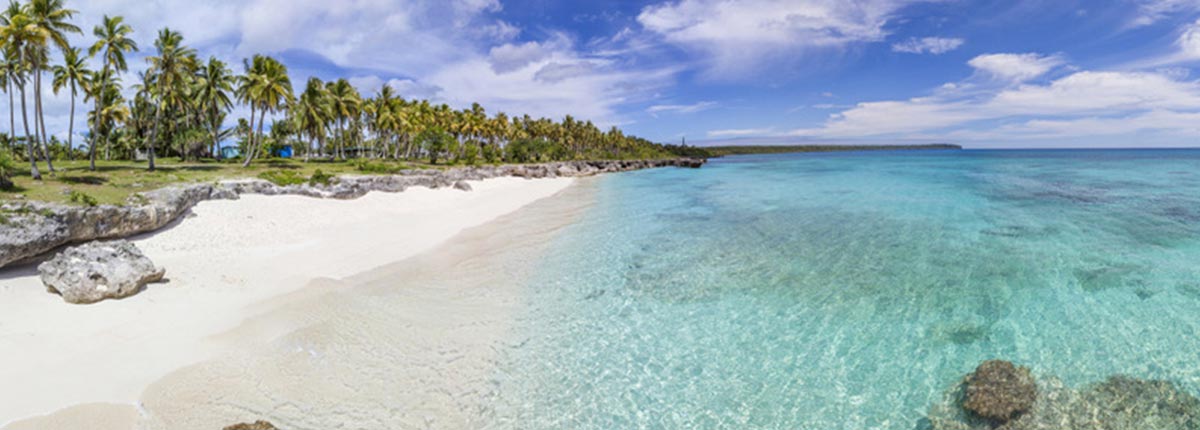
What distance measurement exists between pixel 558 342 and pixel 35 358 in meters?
10.0

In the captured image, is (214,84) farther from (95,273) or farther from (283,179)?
(95,273)

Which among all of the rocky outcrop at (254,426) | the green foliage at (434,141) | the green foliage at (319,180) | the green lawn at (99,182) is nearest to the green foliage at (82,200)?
the green lawn at (99,182)

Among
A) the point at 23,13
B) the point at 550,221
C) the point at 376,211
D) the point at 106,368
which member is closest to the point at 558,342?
the point at 106,368

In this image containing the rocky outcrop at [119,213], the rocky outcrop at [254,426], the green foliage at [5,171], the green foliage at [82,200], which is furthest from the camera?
the green foliage at [5,171]

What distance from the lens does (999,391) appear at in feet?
27.5

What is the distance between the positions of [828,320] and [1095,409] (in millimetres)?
4859

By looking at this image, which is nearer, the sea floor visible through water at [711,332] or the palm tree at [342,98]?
the sea floor visible through water at [711,332]

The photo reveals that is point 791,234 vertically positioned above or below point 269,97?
below

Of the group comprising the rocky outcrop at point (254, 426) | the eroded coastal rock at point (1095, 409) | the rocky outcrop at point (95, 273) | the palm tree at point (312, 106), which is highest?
the palm tree at point (312, 106)

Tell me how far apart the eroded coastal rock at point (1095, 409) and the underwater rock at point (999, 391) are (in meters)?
0.09

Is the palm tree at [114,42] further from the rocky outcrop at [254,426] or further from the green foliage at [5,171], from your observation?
the rocky outcrop at [254,426]

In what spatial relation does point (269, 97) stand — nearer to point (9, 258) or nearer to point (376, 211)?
point (376, 211)

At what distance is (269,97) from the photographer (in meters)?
41.3

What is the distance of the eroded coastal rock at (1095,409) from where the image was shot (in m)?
7.61
